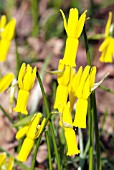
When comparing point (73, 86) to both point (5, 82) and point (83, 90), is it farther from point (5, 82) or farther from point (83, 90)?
point (5, 82)

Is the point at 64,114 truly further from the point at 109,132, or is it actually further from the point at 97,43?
the point at 97,43

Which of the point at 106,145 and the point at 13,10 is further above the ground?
the point at 13,10

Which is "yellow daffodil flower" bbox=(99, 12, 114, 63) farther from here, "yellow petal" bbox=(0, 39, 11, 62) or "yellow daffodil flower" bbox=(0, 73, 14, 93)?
"yellow petal" bbox=(0, 39, 11, 62)

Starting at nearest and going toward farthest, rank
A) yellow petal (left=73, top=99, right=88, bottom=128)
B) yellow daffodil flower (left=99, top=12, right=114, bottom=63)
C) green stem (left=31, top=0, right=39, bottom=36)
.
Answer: yellow petal (left=73, top=99, right=88, bottom=128)
yellow daffodil flower (left=99, top=12, right=114, bottom=63)
green stem (left=31, top=0, right=39, bottom=36)

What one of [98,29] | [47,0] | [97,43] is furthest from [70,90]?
[47,0]

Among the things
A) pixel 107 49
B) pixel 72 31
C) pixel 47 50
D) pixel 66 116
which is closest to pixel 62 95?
pixel 66 116

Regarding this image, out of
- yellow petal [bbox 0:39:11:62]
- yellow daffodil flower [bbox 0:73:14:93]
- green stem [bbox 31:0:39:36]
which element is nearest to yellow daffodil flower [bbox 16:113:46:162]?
yellow daffodil flower [bbox 0:73:14:93]
